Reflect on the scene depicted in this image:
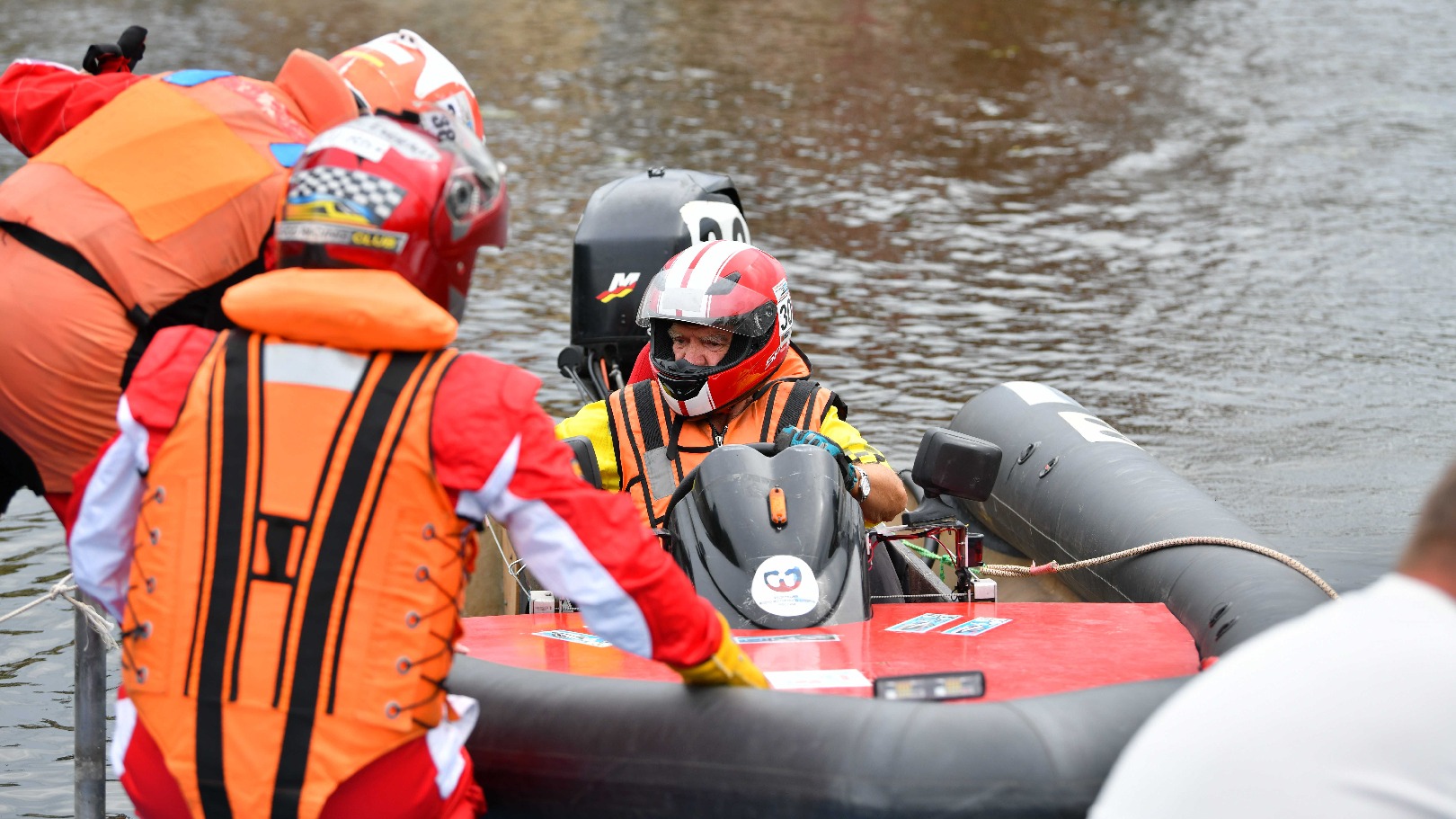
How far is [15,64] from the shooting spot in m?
3.80

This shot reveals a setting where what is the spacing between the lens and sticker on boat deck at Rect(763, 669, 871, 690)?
129 inches

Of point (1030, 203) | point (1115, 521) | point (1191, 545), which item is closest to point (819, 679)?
point (1191, 545)

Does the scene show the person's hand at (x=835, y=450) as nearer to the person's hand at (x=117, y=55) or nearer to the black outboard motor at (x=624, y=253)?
the black outboard motor at (x=624, y=253)

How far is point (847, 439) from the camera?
Answer: 4719mm

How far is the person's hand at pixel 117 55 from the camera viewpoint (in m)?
4.07

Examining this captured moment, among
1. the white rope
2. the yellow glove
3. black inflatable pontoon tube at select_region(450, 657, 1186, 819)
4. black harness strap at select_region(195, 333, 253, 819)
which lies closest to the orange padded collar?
black harness strap at select_region(195, 333, 253, 819)

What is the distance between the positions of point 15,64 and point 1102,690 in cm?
286

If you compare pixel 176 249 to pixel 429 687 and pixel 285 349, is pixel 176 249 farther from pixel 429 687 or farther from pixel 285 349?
pixel 429 687

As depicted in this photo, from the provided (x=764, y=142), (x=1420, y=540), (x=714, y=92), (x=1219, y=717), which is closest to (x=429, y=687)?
(x=1219, y=717)

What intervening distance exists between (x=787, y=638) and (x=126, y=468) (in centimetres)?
159

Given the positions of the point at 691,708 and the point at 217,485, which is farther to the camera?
the point at 691,708

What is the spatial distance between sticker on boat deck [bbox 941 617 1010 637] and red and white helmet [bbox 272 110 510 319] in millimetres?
1627

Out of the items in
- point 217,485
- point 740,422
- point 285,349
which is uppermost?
point 285,349

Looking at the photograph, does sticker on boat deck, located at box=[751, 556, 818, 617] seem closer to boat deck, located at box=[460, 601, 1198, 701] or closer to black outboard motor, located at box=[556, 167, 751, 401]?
boat deck, located at box=[460, 601, 1198, 701]
